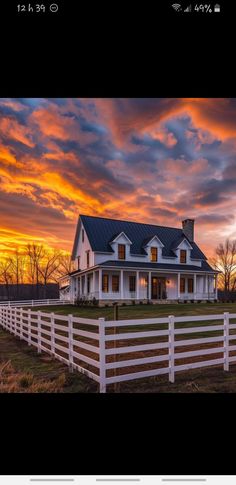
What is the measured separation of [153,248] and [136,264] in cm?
303

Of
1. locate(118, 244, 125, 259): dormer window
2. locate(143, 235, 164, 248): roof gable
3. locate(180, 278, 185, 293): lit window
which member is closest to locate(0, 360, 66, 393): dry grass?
locate(118, 244, 125, 259): dormer window

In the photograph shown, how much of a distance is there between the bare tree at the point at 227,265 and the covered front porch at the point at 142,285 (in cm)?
808

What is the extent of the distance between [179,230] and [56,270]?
2958 cm

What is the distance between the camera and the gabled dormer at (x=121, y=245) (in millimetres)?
24188

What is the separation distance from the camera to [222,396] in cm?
251

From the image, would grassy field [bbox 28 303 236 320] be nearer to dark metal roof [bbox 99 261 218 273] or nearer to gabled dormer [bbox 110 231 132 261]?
dark metal roof [bbox 99 261 218 273]

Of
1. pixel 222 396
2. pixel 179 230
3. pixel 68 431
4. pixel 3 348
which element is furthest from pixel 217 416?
pixel 179 230

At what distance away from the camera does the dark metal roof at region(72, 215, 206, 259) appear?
79.6 ft

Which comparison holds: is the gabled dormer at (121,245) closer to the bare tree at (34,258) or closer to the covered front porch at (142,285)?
the covered front porch at (142,285)

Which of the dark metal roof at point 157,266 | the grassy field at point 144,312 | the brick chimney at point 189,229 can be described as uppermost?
the brick chimney at point 189,229

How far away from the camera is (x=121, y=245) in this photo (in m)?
24.6

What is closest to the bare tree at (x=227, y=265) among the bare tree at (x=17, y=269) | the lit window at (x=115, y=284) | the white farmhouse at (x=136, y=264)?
the white farmhouse at (x=136, y=264)
